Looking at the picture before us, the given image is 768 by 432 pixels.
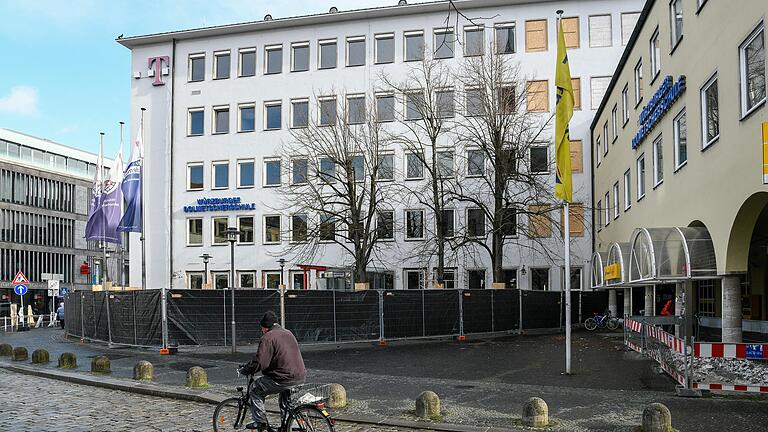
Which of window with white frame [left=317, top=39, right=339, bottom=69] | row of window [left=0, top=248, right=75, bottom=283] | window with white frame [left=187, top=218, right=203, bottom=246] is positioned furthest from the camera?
row of window [left=0, top=248, right=75, bottom=283]

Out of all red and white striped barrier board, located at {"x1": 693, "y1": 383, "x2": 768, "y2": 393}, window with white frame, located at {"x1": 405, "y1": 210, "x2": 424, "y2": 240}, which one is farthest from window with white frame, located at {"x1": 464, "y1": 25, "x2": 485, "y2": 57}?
red and white striped barrier board, located at {"x1": 693, "y1": 383, "x2": 768, "y2": 393}

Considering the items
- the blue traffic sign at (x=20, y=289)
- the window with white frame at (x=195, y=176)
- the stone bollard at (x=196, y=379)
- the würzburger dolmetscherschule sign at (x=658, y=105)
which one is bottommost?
the stone bollard at (x=196, y=379)

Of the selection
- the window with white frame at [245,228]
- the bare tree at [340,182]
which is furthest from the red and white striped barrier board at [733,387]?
the window with white frame at [245,228]

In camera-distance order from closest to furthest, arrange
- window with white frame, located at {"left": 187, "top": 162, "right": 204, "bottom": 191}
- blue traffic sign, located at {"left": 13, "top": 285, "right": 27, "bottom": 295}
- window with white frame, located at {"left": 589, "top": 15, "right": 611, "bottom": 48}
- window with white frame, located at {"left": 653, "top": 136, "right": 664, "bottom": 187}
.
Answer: window with white frame, located at {"left": 653, "top": 136, "right": 664, "bottom": 187} < blue traffic sign, located at {"left": 13, "top": 285, "right": 27, "bottom": 295} < window with white frame, located at {"left": 589, "top": 15, "right": 611, "bottom": 48} < window with white frame, located at {"left": 187, "top": 162, "right": 204, "bottom": 191}

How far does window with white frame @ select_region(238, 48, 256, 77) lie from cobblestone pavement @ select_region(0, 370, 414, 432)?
121 feet

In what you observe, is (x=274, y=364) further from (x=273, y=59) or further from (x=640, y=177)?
(x=273, y=59)

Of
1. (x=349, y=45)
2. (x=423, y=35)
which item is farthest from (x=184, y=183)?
(x=423, y=35)

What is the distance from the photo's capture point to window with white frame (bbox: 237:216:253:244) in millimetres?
50094

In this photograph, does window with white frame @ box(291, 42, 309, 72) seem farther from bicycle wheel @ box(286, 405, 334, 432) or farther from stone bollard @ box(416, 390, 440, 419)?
bicycle wheel @ box(286, 405, 334, 432)

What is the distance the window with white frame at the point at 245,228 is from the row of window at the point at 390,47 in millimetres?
9457

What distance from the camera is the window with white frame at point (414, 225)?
4700 centimetres

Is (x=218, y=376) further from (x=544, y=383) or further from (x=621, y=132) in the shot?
(x=621, y=132)

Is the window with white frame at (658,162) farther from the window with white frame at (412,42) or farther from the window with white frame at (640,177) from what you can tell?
the window with white frame at (412,42)

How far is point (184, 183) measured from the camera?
168 ft
